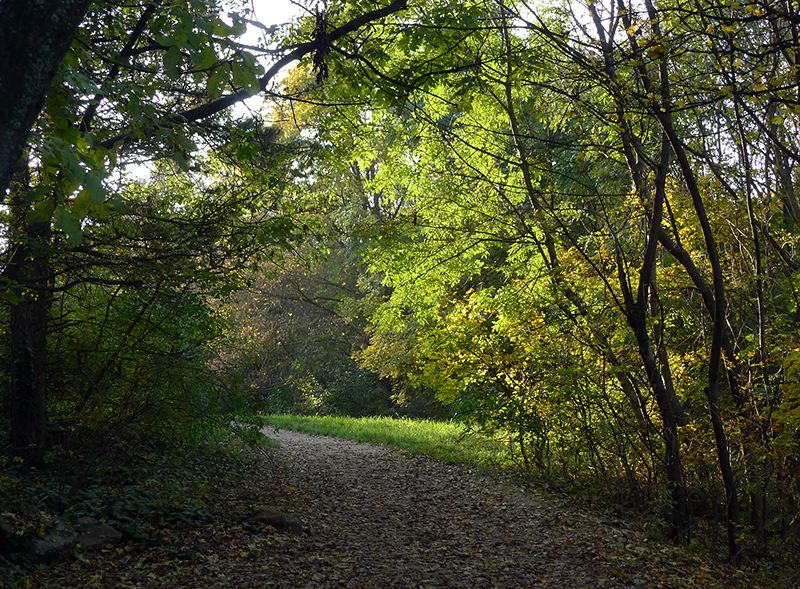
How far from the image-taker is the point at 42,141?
6.27ft

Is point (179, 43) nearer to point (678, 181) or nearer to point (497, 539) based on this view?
point (497, 539)

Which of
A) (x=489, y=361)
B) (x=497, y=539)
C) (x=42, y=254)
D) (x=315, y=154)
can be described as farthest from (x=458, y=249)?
(x=42, y=254)

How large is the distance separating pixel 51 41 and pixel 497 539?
5.78 metres

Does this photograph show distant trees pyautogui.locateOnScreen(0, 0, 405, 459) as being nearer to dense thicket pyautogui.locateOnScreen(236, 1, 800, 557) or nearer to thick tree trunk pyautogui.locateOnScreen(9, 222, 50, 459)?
thick tree trunk pyautogui.locateOnScreen(9, 222, 50, 459)

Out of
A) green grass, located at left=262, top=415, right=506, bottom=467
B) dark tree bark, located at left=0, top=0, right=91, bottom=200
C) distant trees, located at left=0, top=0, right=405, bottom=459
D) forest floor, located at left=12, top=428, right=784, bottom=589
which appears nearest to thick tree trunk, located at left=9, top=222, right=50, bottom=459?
distant trees, located at left=0, top=0, right=405, bottom=459

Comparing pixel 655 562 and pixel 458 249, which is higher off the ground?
pixel 458 249

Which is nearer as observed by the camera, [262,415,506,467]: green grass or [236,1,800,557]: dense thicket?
[236,1,800,557]: dense thicket

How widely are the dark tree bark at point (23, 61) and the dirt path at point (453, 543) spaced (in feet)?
12.4

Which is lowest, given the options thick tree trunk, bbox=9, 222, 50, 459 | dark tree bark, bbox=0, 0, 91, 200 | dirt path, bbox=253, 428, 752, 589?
dirt path, bbox=253, 428, 752, 589

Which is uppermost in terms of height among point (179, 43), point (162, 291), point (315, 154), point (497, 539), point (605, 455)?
point (315, 154)

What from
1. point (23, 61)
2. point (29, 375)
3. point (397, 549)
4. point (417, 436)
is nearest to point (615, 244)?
point (397, 549)

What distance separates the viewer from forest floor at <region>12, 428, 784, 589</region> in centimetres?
454

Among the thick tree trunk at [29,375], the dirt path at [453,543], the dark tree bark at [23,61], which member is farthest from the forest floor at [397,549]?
the dark tree bark at [23,61]

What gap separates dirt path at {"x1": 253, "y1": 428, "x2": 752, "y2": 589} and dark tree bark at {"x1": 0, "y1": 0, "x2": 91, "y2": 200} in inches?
149
